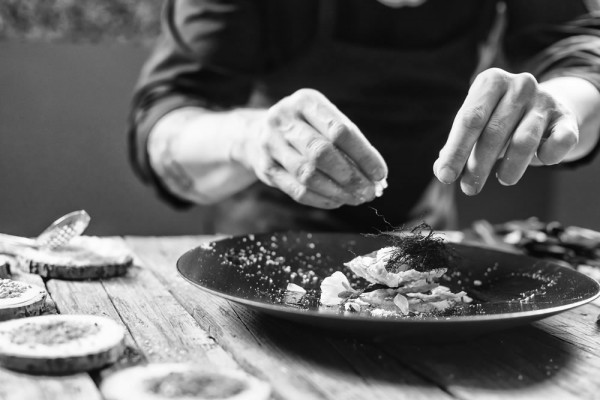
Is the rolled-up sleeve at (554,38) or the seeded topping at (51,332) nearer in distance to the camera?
the seeded topping at (51,332)

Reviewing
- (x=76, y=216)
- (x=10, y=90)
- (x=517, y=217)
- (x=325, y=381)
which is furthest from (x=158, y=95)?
(x=517, y=217)

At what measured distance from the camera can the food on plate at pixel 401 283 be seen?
1.01m

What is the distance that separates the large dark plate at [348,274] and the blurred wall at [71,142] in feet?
7.19

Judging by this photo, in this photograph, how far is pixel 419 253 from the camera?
1097 millimetres

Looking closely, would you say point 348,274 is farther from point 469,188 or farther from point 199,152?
point 199,152

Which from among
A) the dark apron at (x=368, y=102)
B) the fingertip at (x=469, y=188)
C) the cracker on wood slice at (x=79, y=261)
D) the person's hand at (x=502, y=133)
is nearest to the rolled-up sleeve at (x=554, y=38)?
the dark apron at (x=368, y=102)

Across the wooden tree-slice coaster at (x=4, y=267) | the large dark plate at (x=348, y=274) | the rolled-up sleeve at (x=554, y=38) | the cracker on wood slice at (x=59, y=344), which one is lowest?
the wooden tree-slice coaster at (x=4, y=267)

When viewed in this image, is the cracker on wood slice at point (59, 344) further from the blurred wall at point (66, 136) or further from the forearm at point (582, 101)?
the blurred wall at point (66, 136)

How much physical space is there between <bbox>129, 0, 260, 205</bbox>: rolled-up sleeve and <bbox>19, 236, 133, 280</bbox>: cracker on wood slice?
1.27 ft

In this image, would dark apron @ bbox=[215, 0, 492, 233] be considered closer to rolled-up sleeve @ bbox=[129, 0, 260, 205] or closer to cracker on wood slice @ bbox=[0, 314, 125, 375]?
rolled-up sleeve @ bbox=[129, 0, 260, 205]

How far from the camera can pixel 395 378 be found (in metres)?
0.81

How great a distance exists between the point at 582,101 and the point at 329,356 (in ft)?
2.99

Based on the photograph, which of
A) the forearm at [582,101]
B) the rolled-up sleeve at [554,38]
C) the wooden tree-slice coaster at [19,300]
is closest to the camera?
the wooden tree-slice coaster at [19,300]

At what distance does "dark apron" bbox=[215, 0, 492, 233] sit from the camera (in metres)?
1.83
